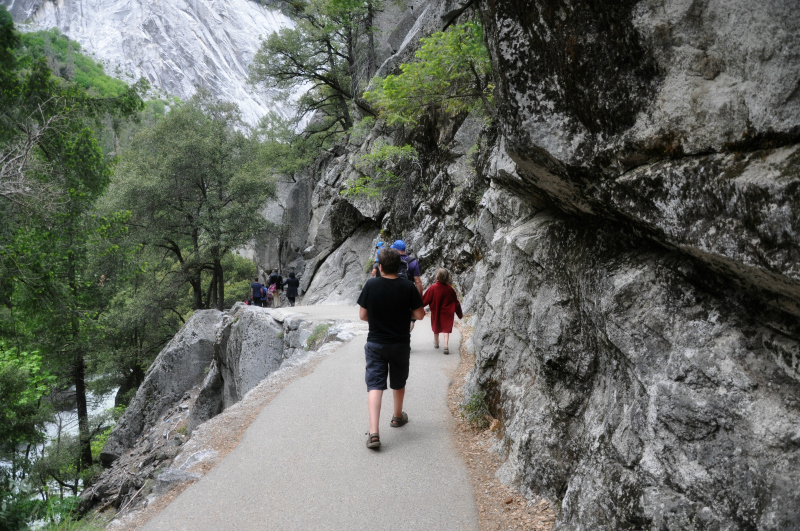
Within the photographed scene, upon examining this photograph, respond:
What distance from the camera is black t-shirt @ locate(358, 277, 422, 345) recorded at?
4590 millimetres

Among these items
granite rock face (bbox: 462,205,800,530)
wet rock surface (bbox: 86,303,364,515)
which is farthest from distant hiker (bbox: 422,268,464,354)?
granite rock face (bbox: 462,205,800,530)

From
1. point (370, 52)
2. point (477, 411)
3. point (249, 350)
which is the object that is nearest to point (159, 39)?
point (370, 52)

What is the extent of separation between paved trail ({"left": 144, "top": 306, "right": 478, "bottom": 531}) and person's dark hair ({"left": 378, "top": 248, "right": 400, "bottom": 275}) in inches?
72.8

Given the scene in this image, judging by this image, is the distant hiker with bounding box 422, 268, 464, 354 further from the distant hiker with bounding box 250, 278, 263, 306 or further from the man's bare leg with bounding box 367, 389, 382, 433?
the distant hiker with bounding box 250, 278, 263, 306

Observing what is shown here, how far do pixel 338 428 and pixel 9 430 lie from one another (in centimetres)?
1342

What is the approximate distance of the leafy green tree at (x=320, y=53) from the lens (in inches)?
918

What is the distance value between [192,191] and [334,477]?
21387 millimetres

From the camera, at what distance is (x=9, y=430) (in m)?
13.2

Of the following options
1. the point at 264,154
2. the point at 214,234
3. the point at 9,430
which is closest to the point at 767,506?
the point at 9,430

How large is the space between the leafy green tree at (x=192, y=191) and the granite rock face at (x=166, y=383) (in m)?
5.86

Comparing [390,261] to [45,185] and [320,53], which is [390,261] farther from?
[320,53]

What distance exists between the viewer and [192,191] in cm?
2245

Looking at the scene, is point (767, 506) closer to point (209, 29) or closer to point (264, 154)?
point (264, 154)

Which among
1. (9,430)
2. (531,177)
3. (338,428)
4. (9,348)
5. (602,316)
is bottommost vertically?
(9,430)
